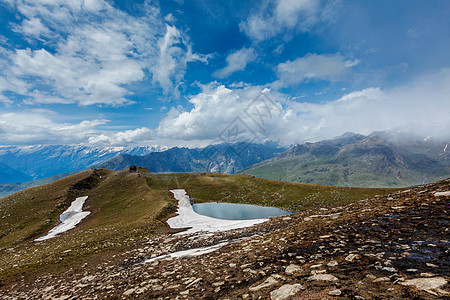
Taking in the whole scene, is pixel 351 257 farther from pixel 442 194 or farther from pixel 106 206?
pixel 106 206

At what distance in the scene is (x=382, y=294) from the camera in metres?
4.40

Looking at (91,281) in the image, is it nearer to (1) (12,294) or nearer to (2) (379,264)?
(1) (12,294)

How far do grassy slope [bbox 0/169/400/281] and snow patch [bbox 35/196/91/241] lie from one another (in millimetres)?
1962

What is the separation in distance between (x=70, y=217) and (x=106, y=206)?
948 cm

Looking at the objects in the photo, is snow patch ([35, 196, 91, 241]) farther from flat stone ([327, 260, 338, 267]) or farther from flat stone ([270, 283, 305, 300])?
flat stone ([327, 260, 338, 267])

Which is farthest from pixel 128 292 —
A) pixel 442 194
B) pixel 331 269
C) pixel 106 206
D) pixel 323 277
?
pixel 106 206

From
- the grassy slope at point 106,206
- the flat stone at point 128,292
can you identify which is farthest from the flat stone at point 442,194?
the grassy slope at point 106,206

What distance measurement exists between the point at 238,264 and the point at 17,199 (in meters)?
95.3

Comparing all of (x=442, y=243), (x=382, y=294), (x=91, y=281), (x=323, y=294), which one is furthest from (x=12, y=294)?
(x=442, y=243)

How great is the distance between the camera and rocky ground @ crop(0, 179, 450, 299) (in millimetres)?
4965

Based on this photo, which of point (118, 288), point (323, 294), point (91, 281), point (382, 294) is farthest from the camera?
point (91, 281)

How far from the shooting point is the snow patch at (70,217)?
44581mm

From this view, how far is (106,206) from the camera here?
204ft

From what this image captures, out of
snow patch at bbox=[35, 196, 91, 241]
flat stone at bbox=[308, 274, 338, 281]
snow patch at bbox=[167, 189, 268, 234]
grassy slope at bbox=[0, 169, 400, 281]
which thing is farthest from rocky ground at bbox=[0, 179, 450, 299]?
snow patch at bbox=[35, 196, 91, 241]
